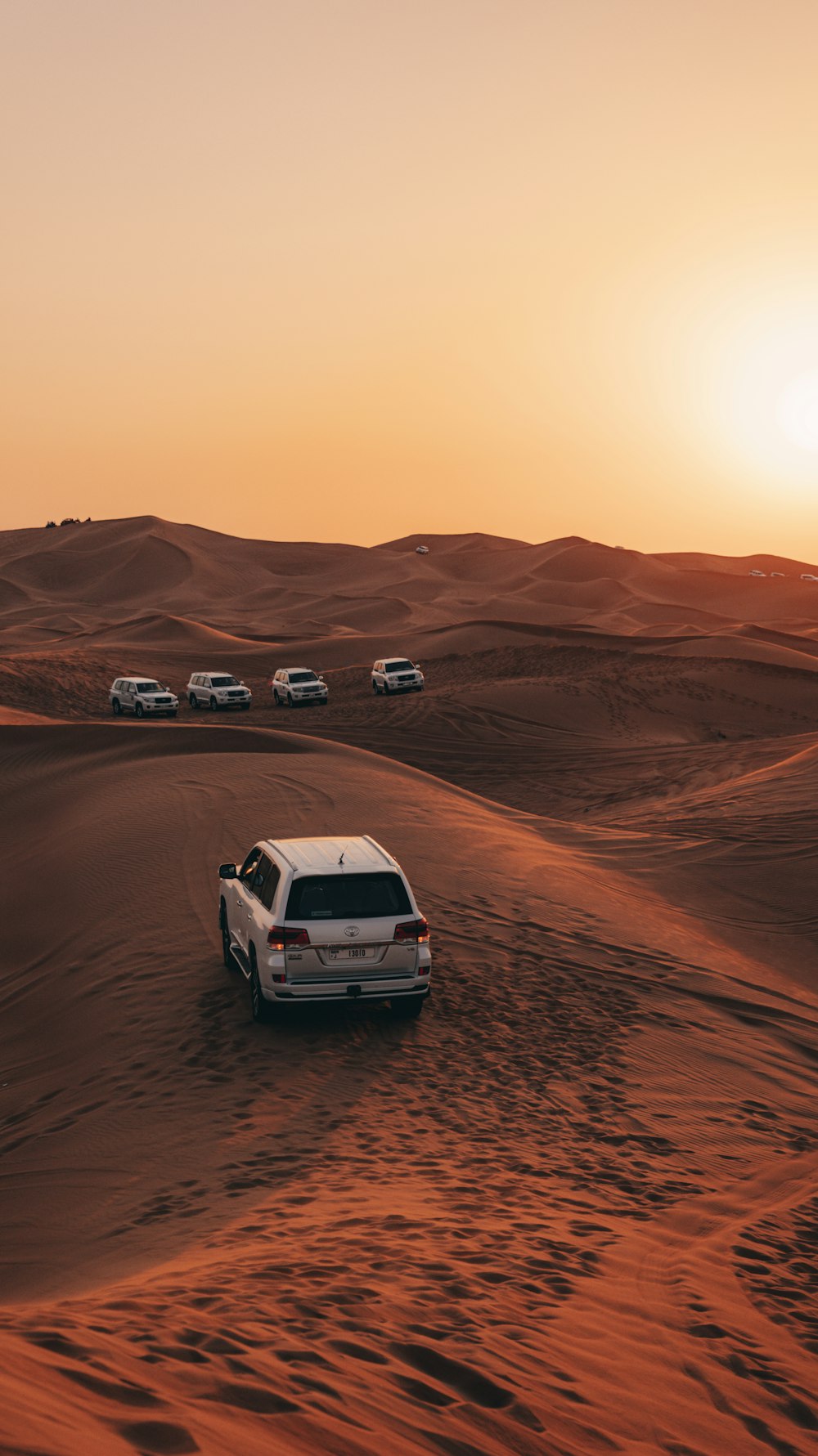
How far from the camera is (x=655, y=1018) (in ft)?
44.8

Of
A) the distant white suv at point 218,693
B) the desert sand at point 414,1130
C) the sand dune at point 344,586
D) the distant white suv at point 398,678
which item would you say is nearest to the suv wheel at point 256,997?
the desert sand at point 414,1130

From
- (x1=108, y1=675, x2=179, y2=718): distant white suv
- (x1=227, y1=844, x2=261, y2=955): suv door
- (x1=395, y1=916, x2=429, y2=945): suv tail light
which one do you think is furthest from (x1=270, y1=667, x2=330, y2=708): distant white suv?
(x1=395, y1=916, x2=429, y2=945): suv tail light

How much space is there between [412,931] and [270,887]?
4.99 ft

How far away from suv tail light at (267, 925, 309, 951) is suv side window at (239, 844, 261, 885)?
186cm

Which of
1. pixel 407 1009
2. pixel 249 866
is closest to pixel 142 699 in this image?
pixel 249 866

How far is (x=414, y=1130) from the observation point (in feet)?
33.6

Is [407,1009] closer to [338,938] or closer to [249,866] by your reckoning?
[338,938]

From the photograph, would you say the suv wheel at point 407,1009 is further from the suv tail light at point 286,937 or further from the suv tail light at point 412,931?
the suv tail light at point 286,937

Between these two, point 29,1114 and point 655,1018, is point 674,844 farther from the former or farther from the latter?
point 29,1114

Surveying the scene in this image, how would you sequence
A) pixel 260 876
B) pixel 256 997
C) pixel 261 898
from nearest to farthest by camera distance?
pixel 256 997 < pixel 261 898 < pixel 260 876

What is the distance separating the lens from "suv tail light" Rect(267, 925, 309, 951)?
39.0 ft

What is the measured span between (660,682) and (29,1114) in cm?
4197

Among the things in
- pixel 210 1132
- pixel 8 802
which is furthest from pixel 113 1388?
pixel 8 802

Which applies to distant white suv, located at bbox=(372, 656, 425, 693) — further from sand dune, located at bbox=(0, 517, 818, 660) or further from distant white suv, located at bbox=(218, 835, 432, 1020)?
distant white suv, located at bbox=(218, 835, 432, 1020)
